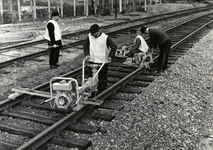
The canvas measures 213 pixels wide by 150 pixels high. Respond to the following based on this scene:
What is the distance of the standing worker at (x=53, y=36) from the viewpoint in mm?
9242

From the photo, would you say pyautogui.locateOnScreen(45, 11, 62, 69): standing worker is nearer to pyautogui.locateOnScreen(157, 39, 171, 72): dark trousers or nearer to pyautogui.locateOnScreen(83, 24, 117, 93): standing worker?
pyautogui.locateOnScreen(83, 24, 117, 93): standing worker

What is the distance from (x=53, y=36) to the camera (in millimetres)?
9547

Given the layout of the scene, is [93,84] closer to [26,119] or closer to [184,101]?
[26,119]

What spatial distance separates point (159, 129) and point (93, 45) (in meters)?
2.38

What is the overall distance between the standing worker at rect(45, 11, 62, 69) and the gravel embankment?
3.53m

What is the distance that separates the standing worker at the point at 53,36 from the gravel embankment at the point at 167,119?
353 centimetres

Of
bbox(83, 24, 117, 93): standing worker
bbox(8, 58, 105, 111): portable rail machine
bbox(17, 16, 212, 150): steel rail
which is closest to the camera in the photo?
bbox(17, 16, 212, 150): steel rail

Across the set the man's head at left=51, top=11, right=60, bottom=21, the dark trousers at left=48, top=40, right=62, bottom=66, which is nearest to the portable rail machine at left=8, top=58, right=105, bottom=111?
the man's head at left=51, top=11, right=60, bottom=21

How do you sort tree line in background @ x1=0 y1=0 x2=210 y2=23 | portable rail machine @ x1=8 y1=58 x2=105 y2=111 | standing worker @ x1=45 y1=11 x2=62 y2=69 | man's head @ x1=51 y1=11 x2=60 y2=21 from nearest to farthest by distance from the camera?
portable rail machine @ x1=8 y1=58 x2=105 y2=111 < man's head @ x1=51 y1=11 x2=60 y2=21 < standing worker @ x1=45 y1=11 x2=62 y2=69 < tree line in background @ x1=0 y1=0 x2=210 y2=23

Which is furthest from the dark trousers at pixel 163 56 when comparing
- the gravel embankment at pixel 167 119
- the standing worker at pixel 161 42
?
the gravel embankment at pixel 167 119

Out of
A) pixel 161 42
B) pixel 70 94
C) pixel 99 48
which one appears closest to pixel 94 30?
pixel 99 48

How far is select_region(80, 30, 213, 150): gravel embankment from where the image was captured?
5.08m

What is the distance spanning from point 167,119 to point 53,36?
5.08m

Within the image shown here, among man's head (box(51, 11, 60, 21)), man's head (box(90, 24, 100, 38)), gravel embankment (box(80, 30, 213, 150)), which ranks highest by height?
man's head (box(51, 11, 60, 21))
